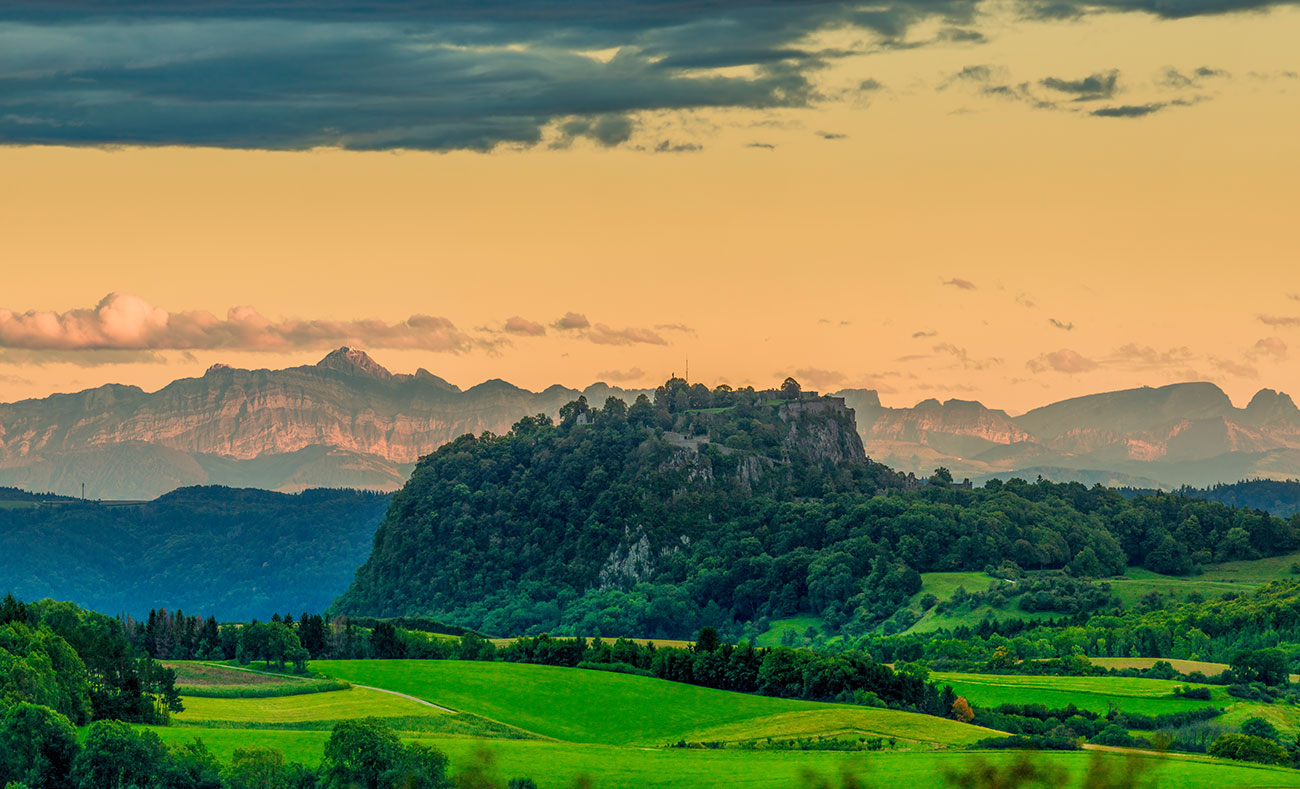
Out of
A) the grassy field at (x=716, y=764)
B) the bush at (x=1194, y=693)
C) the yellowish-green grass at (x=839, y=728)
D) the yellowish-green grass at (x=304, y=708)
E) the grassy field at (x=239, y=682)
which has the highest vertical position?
the grassy field at (x=239, y=682)

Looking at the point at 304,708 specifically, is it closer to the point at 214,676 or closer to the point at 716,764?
the point at 214,676

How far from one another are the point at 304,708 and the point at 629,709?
117 ft

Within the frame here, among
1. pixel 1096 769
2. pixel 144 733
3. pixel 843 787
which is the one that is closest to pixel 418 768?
pixel 144 733

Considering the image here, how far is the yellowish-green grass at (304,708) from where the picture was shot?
510 feet

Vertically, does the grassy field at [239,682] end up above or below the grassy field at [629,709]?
Result: above

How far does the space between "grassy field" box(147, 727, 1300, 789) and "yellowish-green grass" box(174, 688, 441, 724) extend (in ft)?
43.0

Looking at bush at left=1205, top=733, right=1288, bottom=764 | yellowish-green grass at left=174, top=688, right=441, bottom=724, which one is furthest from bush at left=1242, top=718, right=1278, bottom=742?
yellowish-green grass at left=174, top=688, right=441, bottom=724

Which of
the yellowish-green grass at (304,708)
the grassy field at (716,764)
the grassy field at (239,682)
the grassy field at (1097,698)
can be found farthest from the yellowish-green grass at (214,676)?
the grassy field at (1097,698)

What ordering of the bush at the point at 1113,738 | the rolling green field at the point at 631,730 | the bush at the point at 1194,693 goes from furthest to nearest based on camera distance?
1. the bush at the point at 1194,693
2. the bush at the point at 1113,738
3. the rolling green field at the point at 631,730

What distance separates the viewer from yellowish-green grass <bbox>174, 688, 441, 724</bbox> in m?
156

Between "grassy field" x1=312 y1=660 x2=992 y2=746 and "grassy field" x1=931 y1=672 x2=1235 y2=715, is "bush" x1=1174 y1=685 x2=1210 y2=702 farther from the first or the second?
"grassy field" x1=312 y1=660 x2=992 y2=746

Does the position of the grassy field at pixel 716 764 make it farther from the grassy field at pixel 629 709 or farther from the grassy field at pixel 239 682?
the grassy field at pixel 239 682

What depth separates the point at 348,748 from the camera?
116688 millimetres

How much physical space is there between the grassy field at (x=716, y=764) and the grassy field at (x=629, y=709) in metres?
18.1
